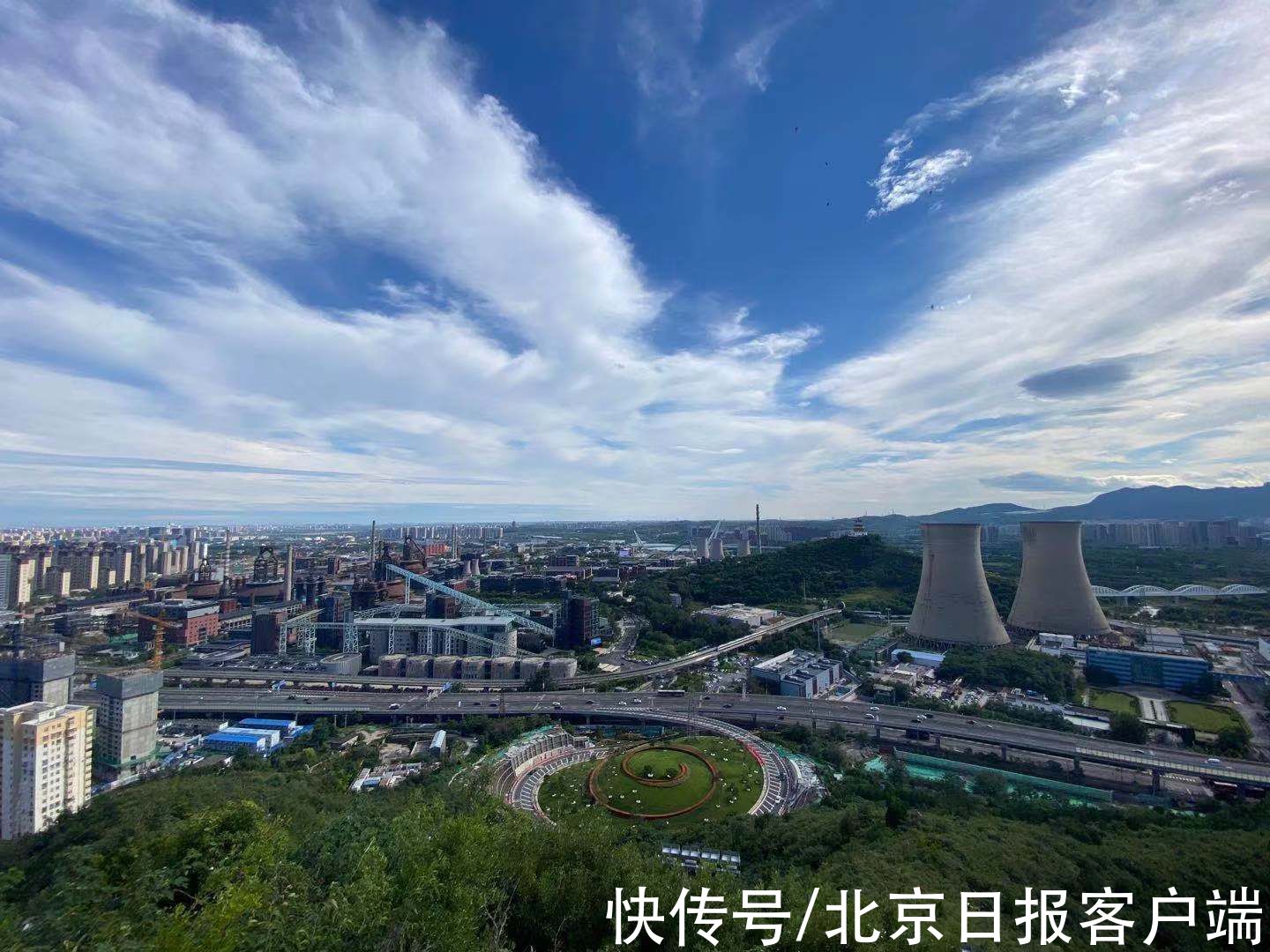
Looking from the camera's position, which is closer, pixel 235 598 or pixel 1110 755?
pixel 1110 755

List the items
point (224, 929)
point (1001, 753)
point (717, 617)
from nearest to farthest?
point (224, 929) < point (1001, 753) < point (717, 617)

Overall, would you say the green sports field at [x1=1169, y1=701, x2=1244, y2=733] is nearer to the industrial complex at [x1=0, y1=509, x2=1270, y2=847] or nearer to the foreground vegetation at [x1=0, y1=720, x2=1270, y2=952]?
the industrial complex at [x1=0, y1=509, x2=1270, y2=847]

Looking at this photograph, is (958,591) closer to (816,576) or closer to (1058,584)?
(1058,584)

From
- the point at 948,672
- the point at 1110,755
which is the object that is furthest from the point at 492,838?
the point at 948,672

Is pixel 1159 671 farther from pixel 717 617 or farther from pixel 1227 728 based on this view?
pixel 717 617

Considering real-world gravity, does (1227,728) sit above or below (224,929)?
below

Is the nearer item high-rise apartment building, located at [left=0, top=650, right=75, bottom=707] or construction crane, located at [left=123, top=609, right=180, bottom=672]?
high-rise apartment building, located at [left=0, top=650, right=75, bottom=707]

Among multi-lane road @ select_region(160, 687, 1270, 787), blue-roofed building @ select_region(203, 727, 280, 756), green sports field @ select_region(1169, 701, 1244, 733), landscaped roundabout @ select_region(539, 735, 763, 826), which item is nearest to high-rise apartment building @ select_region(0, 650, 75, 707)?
multi-lane road @ select_region(160, 687, 1270, 787)
